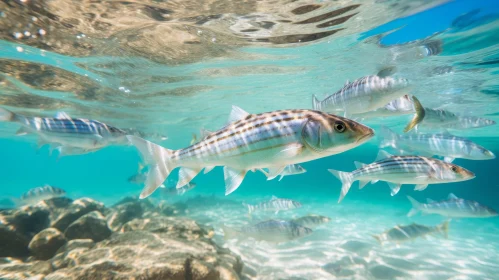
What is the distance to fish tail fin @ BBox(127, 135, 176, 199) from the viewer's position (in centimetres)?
346

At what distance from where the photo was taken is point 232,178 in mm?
3416

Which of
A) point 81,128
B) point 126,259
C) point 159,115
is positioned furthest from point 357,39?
point 159,115

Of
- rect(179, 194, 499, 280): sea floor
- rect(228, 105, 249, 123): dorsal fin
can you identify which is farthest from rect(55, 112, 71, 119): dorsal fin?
rect(179, 194, 499, 280): sea floor

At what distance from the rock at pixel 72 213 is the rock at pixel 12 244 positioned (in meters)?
1.71

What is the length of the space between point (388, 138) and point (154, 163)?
689cm

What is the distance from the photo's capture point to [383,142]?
25.6 ft

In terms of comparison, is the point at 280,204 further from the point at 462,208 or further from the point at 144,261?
the point at 144,261

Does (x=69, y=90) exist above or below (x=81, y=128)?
above

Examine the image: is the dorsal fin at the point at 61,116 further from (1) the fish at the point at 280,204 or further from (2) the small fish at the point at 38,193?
(1) the fish at the point at 280,204

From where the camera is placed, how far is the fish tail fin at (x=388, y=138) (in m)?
7.54

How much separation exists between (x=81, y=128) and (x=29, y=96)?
16.9 m

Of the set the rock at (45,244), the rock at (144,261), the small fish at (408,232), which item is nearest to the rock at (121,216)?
the rock at (45,244)

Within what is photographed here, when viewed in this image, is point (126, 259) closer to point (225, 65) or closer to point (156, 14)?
point (156, 14)

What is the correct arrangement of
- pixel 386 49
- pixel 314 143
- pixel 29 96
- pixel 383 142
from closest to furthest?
pixel 314 143 < pixel 383 142 < pixel 386 49 < pixel 29 96
